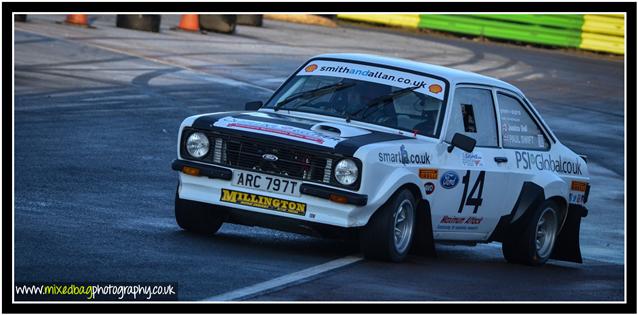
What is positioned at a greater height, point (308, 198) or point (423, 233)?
point (308, 198)

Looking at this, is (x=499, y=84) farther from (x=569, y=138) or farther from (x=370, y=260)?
(x=569, y=138)

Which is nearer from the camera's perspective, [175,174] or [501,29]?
[175,174]

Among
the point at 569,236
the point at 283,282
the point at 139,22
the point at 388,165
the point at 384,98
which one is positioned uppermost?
the point at 139,22

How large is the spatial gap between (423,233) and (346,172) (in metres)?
1.10

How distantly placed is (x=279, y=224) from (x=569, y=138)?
11.9 metres

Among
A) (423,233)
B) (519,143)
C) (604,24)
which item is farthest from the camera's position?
(604,24)

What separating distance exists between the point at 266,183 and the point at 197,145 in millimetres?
658

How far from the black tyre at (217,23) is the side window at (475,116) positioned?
19.1 m

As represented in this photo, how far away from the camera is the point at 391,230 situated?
9.63 m

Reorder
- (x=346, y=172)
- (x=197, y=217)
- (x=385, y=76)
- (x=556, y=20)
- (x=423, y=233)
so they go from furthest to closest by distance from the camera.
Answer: (x=556, y=20) → (x=385, y=76) → (x=423, y=233) → (x=197, y=217) → (x=346, y=172)

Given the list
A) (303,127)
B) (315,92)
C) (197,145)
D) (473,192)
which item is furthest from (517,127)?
(197,145)

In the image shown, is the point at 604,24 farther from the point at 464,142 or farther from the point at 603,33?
the point at 464,142

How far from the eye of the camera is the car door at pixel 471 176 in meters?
10.4

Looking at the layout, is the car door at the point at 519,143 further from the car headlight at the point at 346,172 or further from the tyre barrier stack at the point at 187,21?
the tyre barrier stack at the point at 187,21
